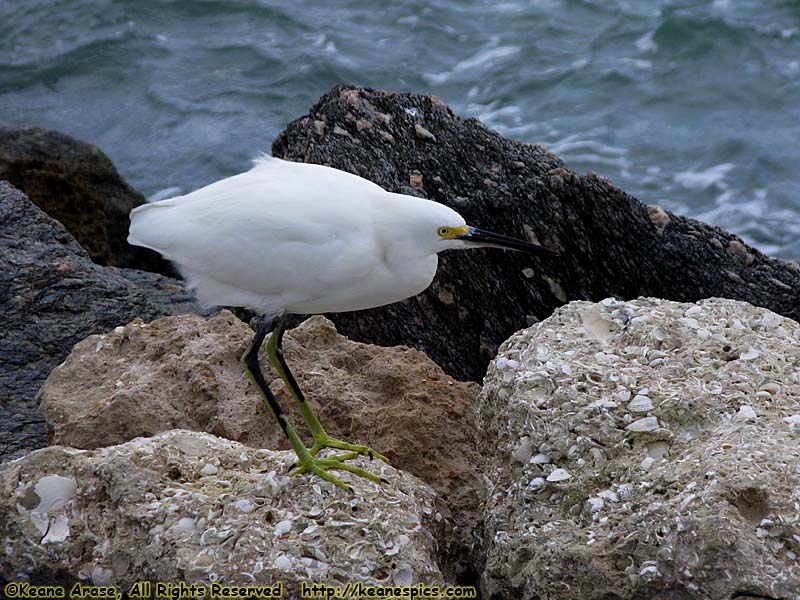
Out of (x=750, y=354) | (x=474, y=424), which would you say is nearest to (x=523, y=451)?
(x=474, y=424)

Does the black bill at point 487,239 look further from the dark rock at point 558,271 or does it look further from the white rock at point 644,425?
the dark rock at point 558,271

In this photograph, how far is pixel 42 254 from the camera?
5.80 m

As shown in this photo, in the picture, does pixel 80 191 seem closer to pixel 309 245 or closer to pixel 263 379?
pixel 263 379

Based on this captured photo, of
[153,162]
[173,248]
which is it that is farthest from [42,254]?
[153,162]

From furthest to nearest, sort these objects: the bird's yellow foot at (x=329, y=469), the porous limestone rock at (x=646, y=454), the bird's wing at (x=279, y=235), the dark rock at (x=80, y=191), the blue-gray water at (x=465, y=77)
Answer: the blue-gray water at (x=465, y=77)
the dark rock at (x=80, y=191)
the bird's wing at (x=279, y=235)
the bird's yellow foot at (x=329, y=469)
the porous limestone rock at (x=646, y=454)

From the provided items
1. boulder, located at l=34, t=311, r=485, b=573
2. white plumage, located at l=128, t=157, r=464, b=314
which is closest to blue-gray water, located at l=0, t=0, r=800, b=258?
boulder, located at l=34, t=311, r=485, b=573

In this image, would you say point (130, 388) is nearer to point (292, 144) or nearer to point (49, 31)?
point (292, 144)

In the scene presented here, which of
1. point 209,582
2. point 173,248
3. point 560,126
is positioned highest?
point 173,248

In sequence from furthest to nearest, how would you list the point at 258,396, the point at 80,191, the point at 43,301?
the point at 80,191, the point at 43,301, the point at 258,396

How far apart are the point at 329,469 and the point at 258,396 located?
870 millimetres

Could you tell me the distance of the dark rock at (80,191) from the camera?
26.8ft

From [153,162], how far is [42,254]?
18.6 feet

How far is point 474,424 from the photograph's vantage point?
14.1 ft

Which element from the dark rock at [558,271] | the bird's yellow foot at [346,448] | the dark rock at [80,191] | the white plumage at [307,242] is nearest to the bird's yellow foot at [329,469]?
the bird's yellow foot at [346,448]
